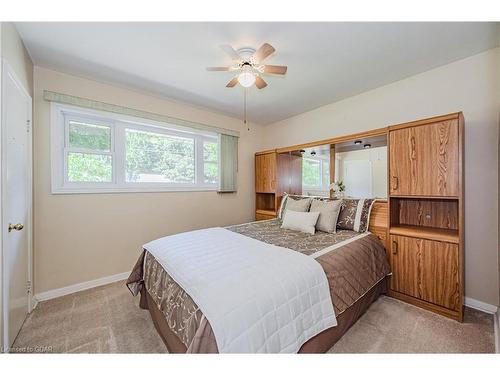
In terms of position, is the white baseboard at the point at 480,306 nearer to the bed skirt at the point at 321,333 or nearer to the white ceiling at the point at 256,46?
the bed skirt at the point at 321,333

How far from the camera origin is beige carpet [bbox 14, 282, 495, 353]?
1.54 metres

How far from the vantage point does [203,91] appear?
2.83m

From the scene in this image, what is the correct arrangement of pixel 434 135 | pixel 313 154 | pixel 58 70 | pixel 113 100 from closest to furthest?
pixel 434 135 → pixel 58 70 → pixel 113 100 → pixel 313 154

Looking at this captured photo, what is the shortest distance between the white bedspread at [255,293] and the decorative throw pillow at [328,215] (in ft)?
3.05

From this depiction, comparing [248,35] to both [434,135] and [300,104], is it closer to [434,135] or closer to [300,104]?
[300,104]

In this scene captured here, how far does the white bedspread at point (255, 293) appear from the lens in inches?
39.8

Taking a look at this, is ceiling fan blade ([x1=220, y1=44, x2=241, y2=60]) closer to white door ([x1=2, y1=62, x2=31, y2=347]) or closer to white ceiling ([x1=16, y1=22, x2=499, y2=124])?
white ceiling ([x1=16, y1=22, x2=499, y2=124])

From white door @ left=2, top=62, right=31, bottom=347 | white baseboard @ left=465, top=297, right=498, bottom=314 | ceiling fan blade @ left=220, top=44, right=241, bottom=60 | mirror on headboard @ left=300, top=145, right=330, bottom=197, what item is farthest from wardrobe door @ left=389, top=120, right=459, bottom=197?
white door @ left=2, top=62, right=31, bottom=347

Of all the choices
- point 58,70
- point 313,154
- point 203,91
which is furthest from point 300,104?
point 58,70

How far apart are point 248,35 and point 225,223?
282 cm

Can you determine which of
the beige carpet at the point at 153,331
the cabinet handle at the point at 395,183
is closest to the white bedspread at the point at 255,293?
the beige carpet at the point at 153,331

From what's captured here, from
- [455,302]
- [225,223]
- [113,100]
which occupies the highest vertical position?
[113,100]

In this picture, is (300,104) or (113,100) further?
(300,104)

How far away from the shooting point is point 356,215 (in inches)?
98.0
